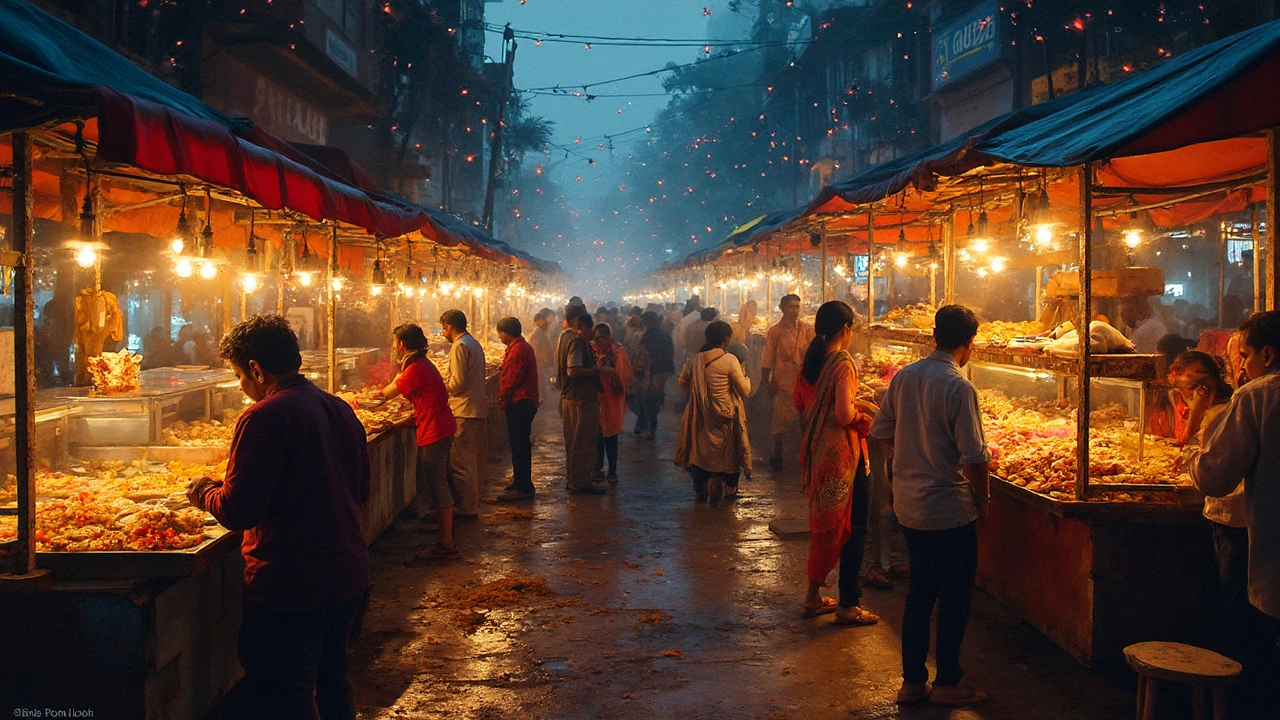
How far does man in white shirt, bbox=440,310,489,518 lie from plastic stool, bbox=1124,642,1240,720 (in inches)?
234

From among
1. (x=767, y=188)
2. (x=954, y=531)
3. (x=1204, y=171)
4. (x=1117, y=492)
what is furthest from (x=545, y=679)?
(x=767, y=188)

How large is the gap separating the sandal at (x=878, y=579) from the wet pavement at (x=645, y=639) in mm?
76

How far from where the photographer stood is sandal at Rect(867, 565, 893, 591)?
6871 millimetres

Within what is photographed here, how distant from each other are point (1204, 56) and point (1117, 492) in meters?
2.59

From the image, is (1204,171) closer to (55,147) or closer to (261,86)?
(55,147)

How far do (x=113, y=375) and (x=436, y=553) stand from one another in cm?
288

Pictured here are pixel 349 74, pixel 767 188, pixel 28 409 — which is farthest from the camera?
pixel 767 188

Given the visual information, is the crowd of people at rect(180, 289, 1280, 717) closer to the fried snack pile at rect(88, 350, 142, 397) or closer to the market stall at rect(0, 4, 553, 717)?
the market stall at rect(0, 4, 553, 717)

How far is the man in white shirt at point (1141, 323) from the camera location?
389 inches

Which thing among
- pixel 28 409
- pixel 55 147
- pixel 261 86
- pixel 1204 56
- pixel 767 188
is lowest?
pixel 28 409

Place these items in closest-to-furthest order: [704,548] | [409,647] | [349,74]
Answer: [409,647] < [704,548] < [349,74]

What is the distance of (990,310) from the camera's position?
772 inches

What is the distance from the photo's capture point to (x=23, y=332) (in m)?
3.71

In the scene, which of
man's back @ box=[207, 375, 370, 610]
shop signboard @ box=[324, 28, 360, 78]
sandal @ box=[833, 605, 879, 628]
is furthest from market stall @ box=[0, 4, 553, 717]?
shop signboard @ box=[324, 28, 360, 78]
